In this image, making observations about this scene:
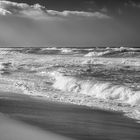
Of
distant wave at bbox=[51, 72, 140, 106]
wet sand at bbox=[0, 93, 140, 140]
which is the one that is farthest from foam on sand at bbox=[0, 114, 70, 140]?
distant wave at bbox=[51, 72, 140, 106]

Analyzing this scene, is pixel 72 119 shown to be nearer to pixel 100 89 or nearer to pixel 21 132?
pixel 21 132

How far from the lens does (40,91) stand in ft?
41.1

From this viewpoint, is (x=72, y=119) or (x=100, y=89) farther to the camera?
(x=100, y=89)

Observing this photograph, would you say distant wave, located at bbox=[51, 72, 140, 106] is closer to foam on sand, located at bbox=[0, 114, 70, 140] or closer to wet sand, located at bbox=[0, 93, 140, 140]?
wet sand, located at bbox=[0, 93, 140, 140]

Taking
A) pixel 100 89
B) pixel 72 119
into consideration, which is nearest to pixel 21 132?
pixel 72 119

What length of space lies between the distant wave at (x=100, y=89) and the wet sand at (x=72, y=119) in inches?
71.7

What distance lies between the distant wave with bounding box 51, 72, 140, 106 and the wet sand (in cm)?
182

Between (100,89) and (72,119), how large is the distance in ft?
14.3

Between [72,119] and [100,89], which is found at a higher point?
[100,89]

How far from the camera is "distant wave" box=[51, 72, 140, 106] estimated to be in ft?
35.5

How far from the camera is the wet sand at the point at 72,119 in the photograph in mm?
6785

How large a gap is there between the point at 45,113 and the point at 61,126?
53.1 inches

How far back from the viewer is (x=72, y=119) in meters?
8.02

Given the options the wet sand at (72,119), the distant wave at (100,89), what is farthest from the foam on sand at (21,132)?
the distant wave at (100,89)
